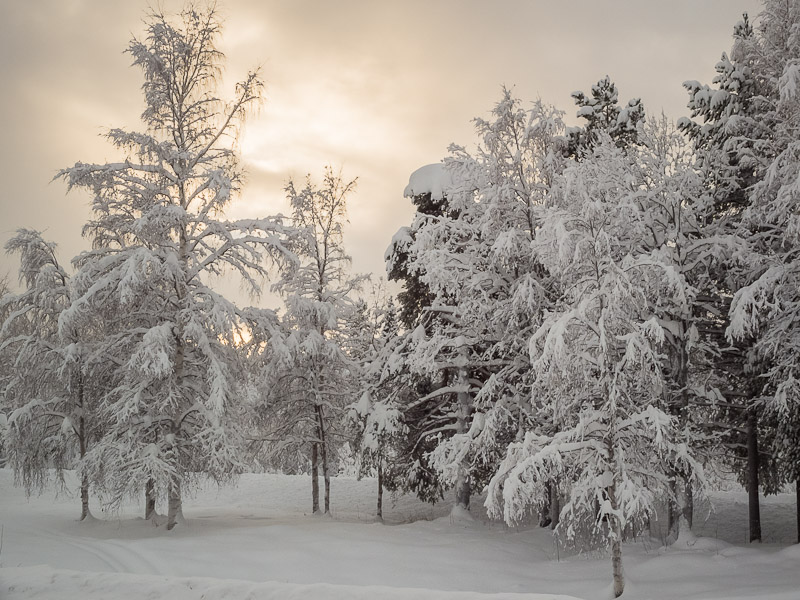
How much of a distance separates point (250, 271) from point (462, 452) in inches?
293

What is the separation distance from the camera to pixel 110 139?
15406 millimetres

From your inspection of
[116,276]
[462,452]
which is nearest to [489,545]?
[462,452]

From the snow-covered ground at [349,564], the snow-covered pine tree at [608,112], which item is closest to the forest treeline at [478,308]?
the snow-covered ground at [349,564]

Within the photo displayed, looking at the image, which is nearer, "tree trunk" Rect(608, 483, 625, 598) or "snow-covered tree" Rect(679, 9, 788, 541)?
"tree trunk" Rect(608, 483, 625, 598)

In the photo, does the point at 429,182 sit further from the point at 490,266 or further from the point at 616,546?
the point at 616,546

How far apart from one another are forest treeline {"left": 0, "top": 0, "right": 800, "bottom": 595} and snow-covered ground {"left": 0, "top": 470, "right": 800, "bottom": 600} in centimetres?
106

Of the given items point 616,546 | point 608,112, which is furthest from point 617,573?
point 608,112

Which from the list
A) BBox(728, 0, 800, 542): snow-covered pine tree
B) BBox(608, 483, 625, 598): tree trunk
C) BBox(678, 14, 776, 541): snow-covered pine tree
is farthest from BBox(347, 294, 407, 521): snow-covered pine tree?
BBox(728, 0, 800, 542): snow-covered pine tree

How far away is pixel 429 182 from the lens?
21.9 meters

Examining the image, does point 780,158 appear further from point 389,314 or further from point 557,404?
point 389,314

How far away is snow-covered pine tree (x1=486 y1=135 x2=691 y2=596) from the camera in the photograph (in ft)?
34.2

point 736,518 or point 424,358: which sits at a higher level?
point 424,358

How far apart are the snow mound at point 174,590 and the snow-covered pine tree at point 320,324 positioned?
987 cm

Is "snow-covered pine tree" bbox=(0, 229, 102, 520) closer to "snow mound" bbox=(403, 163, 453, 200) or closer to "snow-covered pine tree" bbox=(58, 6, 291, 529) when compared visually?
"snow-covered pine tree" bbox=(58, 6, 291, 529)
